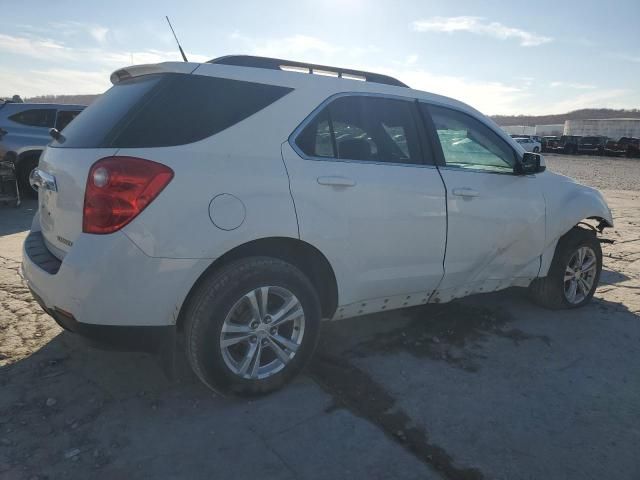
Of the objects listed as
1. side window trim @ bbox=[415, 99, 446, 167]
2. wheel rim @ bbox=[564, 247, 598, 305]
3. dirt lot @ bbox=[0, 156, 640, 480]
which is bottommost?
dirt lot @ bbox=[0, 156, 640, 480]

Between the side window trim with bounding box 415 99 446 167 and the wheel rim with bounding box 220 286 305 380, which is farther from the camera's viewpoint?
the side window trim with bounding box 415 99 446 167

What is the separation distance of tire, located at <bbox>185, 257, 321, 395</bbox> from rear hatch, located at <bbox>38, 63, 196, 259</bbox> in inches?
28.8

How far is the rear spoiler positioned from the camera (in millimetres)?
2605

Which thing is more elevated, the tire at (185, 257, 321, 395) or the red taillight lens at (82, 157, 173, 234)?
the red taillight lens at (82, 157, 173, 234)

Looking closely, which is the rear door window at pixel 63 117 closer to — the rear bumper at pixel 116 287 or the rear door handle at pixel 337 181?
the rear bumper at pixel 116 287

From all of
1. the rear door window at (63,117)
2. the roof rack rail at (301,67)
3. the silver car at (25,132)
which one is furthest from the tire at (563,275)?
the rear door window at (63,117)

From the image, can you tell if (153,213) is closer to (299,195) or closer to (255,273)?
(255,273)

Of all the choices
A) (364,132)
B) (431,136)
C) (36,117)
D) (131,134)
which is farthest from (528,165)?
(36,117)

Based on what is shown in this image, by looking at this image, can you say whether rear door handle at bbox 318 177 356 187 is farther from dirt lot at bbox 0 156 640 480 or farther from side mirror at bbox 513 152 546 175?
side mirror at bbox 513 152 546 175

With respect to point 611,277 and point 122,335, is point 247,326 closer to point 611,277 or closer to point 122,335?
point 122,335

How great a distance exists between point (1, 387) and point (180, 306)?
1259mm

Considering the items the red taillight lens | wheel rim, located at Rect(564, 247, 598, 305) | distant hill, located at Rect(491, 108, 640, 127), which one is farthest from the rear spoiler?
distant hill, located at Rect(491, 108, 640, 127)

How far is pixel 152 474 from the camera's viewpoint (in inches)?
84.8

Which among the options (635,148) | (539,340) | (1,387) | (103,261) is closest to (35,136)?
(1,387)
